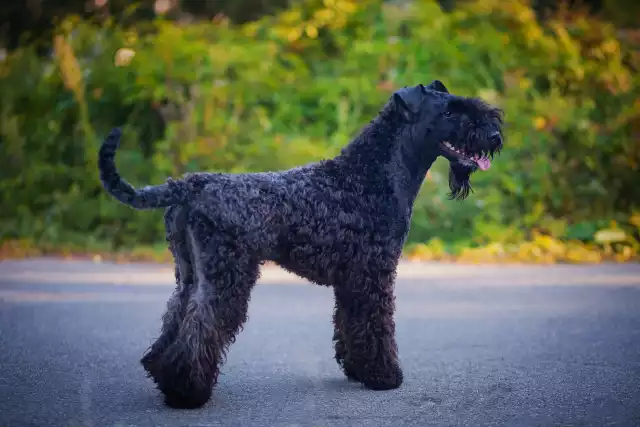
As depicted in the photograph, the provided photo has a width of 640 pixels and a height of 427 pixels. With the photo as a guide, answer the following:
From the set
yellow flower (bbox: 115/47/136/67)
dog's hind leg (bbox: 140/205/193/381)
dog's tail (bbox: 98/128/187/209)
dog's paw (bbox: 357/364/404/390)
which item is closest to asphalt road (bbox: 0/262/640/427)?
dog's paw (bbox: 357/364/404/390)

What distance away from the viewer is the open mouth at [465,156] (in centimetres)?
570

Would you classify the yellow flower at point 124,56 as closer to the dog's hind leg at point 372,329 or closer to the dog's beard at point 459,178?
the dog's beard at point 459,178

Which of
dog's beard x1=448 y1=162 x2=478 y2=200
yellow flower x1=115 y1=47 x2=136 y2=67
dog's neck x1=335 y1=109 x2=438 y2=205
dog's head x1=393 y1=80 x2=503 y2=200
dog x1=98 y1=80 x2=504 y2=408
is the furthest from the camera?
yellow flower x1=115 y1=47 x2=136 y2=67

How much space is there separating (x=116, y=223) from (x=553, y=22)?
7.30 m

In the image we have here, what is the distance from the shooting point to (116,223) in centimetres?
1276

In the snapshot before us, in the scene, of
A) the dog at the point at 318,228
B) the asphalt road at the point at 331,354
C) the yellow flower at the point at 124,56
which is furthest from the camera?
the yellow flower at the point at 124,56

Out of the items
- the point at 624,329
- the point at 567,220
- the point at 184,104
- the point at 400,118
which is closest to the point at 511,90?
the point at 567,220

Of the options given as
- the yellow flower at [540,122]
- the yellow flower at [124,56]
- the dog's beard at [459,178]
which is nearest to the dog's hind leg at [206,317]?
the dog's beard at [459,178]

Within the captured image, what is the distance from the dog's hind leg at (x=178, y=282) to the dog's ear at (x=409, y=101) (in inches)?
61.4

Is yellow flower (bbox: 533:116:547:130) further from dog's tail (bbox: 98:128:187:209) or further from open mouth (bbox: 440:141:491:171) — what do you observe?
dog's tail (bbox: 98:128:187:209)

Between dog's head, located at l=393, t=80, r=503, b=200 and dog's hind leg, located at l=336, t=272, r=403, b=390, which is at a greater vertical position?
dog's head, located at l=393, t=80, r=503, b=200

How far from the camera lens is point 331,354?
6.80 metres

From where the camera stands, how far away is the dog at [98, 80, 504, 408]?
198 inches

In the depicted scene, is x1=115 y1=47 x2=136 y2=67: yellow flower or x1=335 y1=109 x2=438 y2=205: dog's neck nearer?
x1=335 y1=109 x2=438 y2=205: dog's neck
